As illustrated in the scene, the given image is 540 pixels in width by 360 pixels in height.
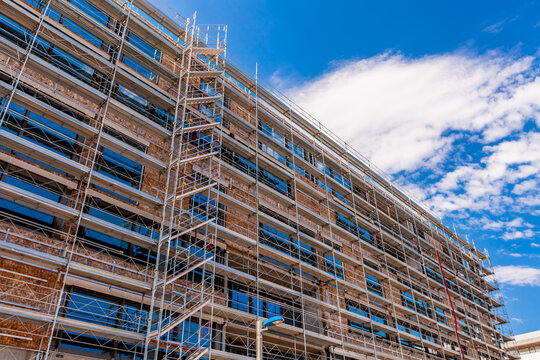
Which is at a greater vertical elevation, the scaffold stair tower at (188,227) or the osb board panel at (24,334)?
the scaffold stair tower at (188,227)

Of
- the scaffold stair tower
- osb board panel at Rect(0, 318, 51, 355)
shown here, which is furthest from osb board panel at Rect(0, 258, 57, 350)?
the scaffold stair tower

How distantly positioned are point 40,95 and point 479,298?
4181 centimetres

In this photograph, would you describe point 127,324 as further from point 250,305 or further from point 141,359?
point 250,305

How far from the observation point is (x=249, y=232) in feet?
68.4

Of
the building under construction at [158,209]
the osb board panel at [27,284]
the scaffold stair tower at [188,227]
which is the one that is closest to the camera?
the osb board panel at [27,284]

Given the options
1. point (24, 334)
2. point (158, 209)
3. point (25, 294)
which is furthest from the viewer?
point (158, 209)

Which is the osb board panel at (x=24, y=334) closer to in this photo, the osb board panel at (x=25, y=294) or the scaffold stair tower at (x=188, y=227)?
the osb board panel at (x=25, y=294)

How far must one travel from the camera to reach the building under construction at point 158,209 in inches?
542

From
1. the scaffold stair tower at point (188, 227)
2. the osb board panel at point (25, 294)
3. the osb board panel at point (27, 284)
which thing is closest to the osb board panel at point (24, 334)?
the osb board panel at point (25, 294)

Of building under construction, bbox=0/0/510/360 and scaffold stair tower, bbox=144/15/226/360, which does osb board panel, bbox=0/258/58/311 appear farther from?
scaffold stair tower, bbox=144/15/226/360

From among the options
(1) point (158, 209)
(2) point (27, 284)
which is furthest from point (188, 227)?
(2) point (27, 284)

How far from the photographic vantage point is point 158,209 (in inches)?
669

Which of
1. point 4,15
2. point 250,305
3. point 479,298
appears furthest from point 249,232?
point 479,298

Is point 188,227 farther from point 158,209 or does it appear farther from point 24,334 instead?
point 24,334
